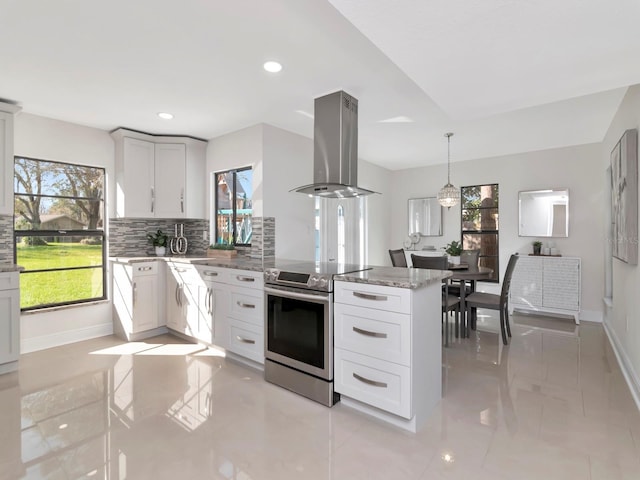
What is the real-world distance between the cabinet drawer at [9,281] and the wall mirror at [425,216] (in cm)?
572

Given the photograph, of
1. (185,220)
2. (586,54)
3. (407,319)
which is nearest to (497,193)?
(586,54)

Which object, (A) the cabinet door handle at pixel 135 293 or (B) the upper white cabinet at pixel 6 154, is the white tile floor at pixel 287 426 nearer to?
(A) the cabinet door handle at pixel 135 293

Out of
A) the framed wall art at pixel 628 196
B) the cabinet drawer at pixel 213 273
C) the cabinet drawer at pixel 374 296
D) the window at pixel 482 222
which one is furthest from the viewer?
the window at pixel 482 222

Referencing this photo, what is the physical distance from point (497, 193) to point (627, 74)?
3.83 meters

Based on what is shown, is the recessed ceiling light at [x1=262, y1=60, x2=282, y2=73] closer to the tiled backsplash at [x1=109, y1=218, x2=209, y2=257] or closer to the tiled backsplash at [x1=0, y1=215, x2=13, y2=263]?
the tiled backsplash at [x1=109, y1=218, x2=209, y2=257]

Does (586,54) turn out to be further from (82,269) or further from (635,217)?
(82,269)

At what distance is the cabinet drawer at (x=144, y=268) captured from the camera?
13.0 ft

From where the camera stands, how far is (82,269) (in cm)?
415

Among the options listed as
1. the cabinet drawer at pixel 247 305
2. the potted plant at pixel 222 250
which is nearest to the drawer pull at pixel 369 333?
the cabinet drawer at pixel 247 305

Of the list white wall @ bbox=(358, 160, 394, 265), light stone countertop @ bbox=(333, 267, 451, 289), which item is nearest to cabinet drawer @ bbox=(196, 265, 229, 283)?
light stone countertop @ bbox=(333, 267, 451, 289)

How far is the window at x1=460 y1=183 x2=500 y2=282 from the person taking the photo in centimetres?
582

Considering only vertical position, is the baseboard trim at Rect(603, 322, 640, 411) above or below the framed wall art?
below

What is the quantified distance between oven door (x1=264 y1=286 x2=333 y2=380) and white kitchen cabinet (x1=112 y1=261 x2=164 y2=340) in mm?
1922

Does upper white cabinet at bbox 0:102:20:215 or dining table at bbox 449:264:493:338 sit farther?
dining table at bbox 449:264:493:338
